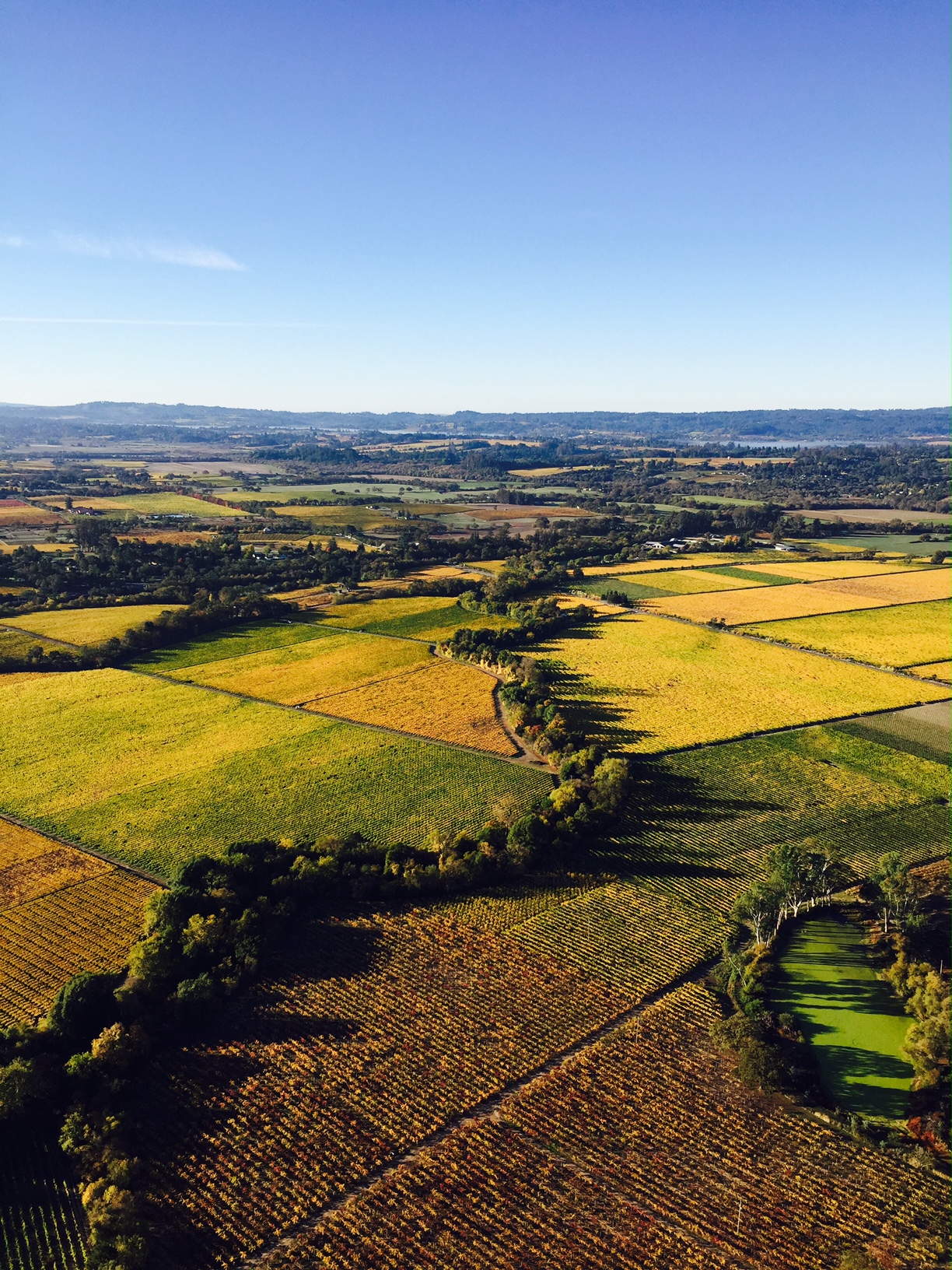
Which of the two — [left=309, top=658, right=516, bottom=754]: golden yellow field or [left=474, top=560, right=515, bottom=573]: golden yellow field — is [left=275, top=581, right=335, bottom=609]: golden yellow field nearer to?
[left=474, top=560, right=515, bottom=573]: golden yellow field

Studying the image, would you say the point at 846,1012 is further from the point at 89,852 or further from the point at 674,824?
the point at 89,852

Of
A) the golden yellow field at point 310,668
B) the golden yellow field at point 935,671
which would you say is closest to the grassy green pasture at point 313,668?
the golden yellow field at point 310,668

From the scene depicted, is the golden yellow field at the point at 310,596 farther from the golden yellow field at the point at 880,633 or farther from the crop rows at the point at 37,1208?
the crop rows at the point at 37,1208

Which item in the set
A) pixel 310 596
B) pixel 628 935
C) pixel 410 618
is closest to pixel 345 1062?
pixel 628 935

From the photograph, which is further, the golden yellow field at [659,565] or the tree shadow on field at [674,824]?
the golden yellow field at [659,565]

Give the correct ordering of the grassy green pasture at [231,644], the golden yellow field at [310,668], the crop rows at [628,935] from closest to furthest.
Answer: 1. the crop rows at [628,935]
2. the golden yellow field at [310,668]
3. the grassy green pasture at [231,644]

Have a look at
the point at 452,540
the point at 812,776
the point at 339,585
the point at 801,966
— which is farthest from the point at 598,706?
the point at 452,540

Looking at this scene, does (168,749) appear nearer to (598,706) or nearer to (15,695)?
(15,695)
